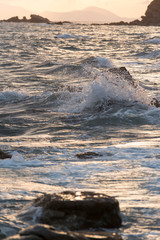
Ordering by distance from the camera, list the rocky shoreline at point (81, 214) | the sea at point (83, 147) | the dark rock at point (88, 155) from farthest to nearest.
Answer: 1. the dark rock at point (88, 155)
2. the sea at point (83, 147)
3. the rocky shoreline at point (81, 214)

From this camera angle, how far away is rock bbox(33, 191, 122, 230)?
12.2 ft

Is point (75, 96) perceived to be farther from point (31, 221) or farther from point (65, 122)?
point (31, 221)

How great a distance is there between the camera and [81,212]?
3.72 meters

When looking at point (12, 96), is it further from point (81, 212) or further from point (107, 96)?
point (81, 212)

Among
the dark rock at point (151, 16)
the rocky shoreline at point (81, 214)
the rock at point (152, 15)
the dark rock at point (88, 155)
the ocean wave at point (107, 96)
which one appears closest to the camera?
the rocky shoreline at point (81, 214)

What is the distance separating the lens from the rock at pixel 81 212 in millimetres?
3713

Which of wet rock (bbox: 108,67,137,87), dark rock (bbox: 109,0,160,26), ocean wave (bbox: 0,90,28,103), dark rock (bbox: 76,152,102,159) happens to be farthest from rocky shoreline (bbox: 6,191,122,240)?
dark rock (bbox: 109,0,160,26)

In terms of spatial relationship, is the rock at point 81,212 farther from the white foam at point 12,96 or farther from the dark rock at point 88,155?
the white foam at point 12,96

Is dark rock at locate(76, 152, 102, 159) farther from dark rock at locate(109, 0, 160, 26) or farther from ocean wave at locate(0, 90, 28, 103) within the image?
dark rock at locate(109, 0, 160, 26)

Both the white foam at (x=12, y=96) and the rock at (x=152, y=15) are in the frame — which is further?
the rock at (x=152, y=15)

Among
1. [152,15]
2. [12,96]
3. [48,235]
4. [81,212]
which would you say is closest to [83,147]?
[81,212]

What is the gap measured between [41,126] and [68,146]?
2083 mm

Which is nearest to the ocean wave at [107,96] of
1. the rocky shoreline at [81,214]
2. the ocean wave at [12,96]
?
the ocean wave at [12,96]

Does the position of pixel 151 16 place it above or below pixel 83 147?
above
